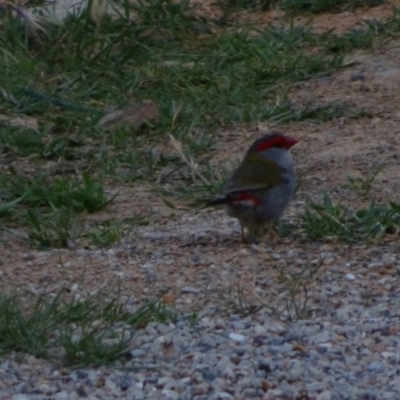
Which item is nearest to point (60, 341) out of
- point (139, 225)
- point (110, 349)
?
point (110, 349)

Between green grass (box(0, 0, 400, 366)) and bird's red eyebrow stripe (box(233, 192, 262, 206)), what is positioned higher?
bird's red eyebrow stripe (box(233, 192, 262, 206))

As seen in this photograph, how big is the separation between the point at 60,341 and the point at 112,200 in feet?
7.69

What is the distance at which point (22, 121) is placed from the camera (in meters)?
8.20

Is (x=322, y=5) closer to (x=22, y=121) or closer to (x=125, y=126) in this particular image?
(x=125, y=126)

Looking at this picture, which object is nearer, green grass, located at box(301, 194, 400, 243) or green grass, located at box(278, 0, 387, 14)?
green grass, located at box(301, 194, 400, 243)

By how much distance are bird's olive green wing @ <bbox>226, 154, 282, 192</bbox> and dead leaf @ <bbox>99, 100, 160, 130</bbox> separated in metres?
2.08

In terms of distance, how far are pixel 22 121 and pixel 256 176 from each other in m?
2.68

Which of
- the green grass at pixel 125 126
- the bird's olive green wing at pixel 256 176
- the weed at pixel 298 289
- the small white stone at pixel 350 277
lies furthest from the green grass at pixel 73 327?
the bird's olive green wing at pixel 256 176

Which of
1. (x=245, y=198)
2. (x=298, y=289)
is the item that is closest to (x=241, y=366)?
(x=298, y=289)

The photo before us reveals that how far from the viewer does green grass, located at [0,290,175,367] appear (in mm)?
4379

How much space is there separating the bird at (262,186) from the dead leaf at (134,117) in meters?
1.99

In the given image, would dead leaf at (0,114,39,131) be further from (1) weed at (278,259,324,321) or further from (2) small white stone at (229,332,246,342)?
(2) small white stone at (229,332,246,342)

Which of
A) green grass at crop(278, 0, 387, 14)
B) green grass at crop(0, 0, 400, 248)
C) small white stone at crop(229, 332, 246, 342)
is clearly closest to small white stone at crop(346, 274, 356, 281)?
small white stone at crop(229, 332, 246, 342)

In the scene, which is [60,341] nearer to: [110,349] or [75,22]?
[110,349]
